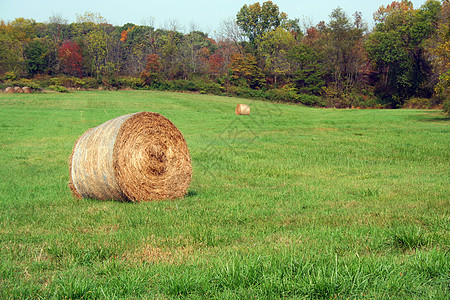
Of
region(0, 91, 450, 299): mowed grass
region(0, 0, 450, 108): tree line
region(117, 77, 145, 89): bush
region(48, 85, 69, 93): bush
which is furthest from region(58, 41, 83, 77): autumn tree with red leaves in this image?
region(0, 91, 450, 299): mowed grass

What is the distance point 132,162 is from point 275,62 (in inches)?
3173

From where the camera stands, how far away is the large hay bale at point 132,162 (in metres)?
7.82

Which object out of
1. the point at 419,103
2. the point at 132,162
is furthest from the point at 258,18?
the point at 132,162

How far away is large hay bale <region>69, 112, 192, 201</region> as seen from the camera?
782cm

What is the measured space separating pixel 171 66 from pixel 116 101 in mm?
38957

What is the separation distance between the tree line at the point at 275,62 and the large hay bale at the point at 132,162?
56189 millimetres

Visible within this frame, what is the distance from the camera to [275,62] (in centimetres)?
8519

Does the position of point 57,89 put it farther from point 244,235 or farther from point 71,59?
point 244,235

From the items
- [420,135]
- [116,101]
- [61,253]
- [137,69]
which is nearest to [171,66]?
[137,69]

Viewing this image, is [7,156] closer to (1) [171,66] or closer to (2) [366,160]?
(2) [366,160]

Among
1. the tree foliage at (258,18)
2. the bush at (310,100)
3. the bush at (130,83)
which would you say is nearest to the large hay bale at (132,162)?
the bush at (310,100)

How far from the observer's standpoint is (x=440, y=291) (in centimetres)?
354

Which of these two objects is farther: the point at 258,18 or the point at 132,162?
the point at 258,18

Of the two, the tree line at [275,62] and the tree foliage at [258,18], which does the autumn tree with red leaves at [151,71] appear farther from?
the tree foliage at [258,18]
